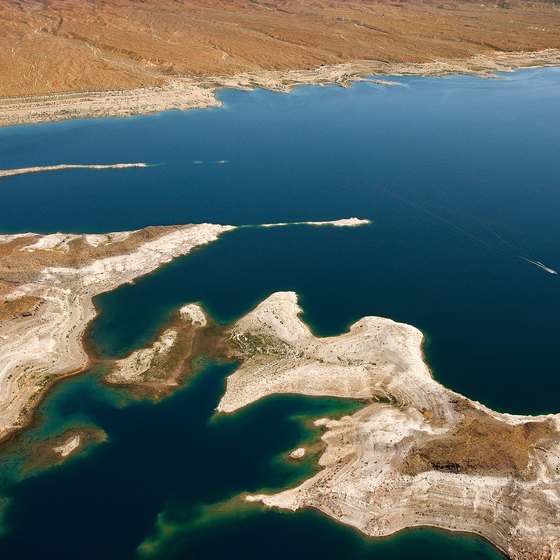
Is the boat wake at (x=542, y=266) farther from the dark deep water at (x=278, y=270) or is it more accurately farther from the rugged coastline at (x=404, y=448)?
the rugged coastline at (x=404, y=448)

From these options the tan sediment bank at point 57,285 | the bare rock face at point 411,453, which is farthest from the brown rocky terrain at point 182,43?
the bare rock face at point 411,453

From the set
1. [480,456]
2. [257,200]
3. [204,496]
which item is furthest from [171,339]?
[257,200]

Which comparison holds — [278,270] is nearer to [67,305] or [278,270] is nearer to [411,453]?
[67,305]

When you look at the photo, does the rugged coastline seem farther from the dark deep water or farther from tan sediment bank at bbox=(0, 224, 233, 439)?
tan sediment bank at bbox=(0, 224, 233, 439)

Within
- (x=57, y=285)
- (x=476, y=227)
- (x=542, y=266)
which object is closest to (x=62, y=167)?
(x=57, y=285)

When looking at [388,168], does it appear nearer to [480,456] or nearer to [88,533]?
[480,456]

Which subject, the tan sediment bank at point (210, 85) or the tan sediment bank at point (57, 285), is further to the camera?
the tan sediment bank at point (210, 85)
